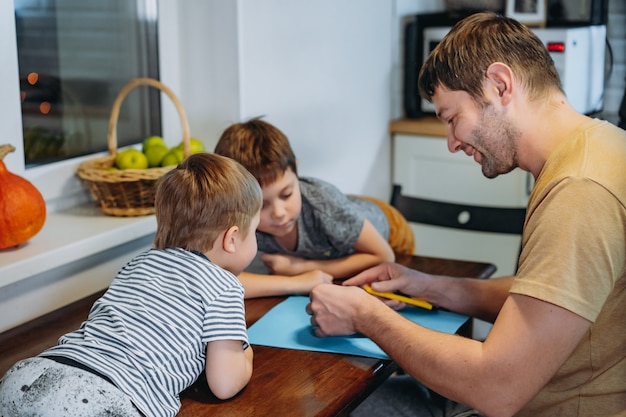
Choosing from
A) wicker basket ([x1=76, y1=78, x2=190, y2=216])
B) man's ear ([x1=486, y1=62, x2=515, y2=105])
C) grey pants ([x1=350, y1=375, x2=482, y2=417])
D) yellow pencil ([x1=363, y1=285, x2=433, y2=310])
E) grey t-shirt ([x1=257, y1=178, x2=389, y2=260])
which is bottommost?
grey pants ([x1=350, y1=375, x2=482, y2=417])

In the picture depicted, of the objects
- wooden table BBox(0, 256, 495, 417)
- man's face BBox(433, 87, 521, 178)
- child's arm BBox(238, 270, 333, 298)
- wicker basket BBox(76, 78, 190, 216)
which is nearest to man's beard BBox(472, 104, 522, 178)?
man's face BBox(433, 87, 521, 178)

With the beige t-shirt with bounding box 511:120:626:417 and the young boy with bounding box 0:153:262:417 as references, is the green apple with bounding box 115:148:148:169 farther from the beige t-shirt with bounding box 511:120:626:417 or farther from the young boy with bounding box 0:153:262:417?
the beige t-shirt with bounding box 511:120:626:417

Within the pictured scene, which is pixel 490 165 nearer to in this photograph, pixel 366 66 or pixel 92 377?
pixel 92 377

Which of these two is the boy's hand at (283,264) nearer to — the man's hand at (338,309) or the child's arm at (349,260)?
the child's arm at (349,260)

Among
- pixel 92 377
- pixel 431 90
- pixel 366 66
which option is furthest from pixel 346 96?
pixel 92 377

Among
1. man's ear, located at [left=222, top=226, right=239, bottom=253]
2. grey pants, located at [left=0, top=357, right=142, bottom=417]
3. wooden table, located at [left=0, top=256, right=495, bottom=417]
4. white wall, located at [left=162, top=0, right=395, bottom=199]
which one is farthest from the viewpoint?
white wall, located at [left=162, top=0, right=395, bottom=199]

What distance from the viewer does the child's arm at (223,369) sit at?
4.36 feet

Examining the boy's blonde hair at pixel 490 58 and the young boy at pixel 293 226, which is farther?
the young boy at pixel 293 226

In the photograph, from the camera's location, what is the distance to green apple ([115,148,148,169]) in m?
2.06

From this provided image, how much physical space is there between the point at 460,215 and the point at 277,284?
0.77 meters

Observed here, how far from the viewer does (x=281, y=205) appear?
188 centimetres

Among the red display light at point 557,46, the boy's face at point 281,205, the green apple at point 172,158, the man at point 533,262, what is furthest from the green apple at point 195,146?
the red display light at point 557,46

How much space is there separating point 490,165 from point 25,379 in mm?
827

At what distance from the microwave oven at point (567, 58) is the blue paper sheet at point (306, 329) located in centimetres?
136
